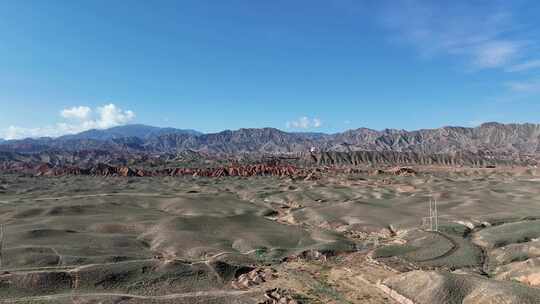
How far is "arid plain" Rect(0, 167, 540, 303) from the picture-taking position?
29906 mm

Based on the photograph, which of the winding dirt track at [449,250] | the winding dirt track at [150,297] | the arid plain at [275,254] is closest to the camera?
the winding dirt track at [150,297]

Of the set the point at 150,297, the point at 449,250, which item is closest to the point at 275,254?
the point at 150,297

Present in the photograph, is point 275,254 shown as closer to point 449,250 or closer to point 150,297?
point 150,297

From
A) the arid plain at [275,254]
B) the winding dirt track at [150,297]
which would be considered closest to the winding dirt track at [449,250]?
the arid plain at [275,254]

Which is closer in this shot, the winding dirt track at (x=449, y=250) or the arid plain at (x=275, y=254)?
the arid plain at (x=275, y=254)

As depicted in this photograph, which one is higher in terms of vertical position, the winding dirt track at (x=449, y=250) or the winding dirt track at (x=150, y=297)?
the winding dirt track at (x=449, y=250)

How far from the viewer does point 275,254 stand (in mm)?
41781

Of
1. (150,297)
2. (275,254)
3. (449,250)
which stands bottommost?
(150,297)

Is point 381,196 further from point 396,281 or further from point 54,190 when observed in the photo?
point 54,190

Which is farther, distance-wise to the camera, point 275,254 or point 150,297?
point 275,254

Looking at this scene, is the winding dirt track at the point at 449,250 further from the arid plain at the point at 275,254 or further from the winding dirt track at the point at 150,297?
the winding dirt track at the point at 150,297

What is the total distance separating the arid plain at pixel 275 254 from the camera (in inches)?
1177

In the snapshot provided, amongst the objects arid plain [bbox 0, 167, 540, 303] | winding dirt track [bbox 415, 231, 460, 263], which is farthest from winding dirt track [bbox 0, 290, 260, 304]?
winding dirt track [bbox 415, 231, 460, 263]

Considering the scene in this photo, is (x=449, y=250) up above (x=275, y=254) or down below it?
above
